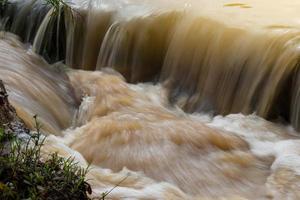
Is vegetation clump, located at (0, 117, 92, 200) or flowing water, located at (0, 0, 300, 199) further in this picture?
flowing water, located at (0, 0, 300, 199)

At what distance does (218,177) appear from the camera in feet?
12.6

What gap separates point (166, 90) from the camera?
19.7ft

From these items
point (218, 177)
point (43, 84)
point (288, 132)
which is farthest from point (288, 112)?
point (43, 84)

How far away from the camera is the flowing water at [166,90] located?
12.7ft

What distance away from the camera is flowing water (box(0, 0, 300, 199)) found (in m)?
3.86

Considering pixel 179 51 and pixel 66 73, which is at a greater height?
pixel 179 51

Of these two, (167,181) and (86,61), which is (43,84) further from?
(167,181)

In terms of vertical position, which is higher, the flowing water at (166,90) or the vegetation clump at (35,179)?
the vegetation clump at (35,179)

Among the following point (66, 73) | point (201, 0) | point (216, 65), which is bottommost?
point (66, 73)

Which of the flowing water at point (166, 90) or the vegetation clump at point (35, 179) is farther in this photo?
the flowing water at point (166, 90)

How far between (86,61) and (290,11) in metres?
2.60

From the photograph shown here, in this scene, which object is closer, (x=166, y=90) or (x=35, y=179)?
(x=35, y=179)

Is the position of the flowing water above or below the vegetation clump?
below

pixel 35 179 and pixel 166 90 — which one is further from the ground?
pixel 35 179
